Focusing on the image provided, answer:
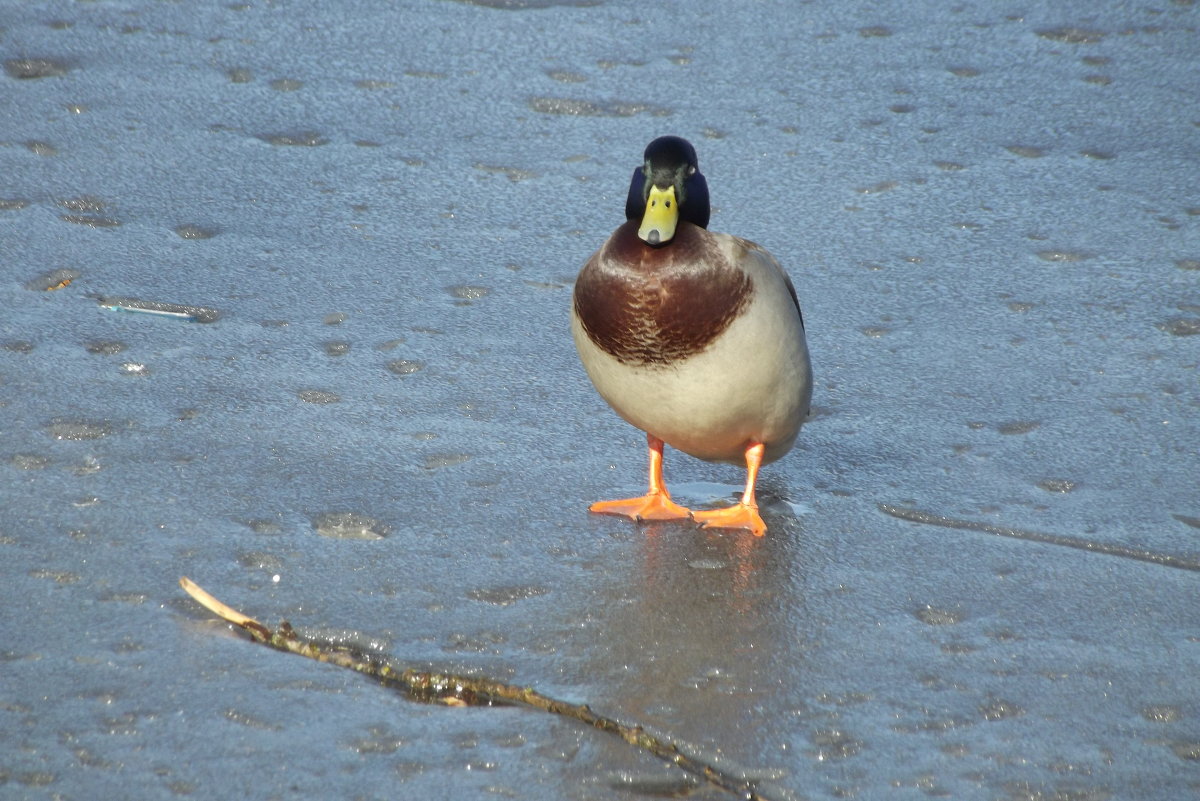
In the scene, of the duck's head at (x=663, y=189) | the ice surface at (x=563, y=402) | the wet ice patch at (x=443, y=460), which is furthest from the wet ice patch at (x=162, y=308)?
the duck's head at (x=663, y=189)

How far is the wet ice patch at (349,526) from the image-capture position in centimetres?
367

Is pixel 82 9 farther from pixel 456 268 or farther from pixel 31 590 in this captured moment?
pixel 31 590

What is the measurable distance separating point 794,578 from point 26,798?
1795 millimetres

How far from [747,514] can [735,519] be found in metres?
0.03

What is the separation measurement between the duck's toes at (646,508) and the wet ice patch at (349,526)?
568mm

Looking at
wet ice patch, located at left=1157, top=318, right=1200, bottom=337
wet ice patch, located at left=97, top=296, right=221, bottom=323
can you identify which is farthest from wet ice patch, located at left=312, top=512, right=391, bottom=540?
wet ice patch, located at left=1157, top=318, right=1200, bottom=337

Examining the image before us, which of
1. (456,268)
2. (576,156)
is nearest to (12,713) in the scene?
(456,268)

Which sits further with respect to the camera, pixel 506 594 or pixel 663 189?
pixel 663 189

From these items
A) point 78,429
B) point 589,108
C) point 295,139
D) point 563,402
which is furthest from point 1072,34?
point 78,429

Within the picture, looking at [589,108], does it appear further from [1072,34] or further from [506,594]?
[506,594]

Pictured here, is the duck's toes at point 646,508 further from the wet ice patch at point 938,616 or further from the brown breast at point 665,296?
the wet ice patch at point 938,616

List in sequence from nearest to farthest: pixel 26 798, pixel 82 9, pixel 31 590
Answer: pixel 26 798
pixel 31 590
pixel 82 9

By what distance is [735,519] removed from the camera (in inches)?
154

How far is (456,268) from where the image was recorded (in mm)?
5238
